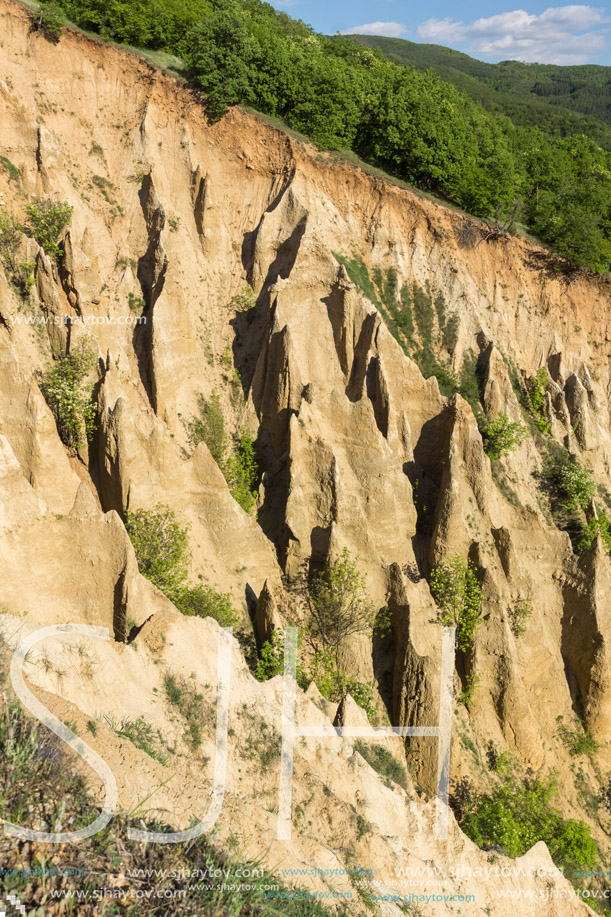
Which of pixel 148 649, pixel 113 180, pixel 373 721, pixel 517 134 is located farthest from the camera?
pixel 517 134

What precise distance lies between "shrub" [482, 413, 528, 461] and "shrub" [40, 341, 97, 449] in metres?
18.7

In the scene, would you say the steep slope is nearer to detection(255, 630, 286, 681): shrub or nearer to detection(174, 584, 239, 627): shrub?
detection(174, 584, 239, 627): shrub

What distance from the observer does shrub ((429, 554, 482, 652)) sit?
23312 mm

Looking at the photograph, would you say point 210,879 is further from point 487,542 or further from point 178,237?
point 178,237

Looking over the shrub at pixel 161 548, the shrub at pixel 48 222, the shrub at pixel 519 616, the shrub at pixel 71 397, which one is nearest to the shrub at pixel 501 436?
the shrub at pixel 519 616

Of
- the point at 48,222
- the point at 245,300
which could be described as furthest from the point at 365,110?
the point at 48,222

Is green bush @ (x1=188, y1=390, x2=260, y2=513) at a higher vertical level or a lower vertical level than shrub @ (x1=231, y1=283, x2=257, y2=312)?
lower

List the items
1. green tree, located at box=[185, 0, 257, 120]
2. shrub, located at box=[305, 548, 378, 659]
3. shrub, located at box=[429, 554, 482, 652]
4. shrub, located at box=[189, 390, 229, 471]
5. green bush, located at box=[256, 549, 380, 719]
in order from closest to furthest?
1. green bush, located at box=[256, 549, 380, 719]
2. shrub, located at box=[305, 548, 378, 659]
3. shrub, located at box=[429, 554, 482, 652]
4. shrub, located at box=[189, 390, 229, 471]
5. green tree, located at box=[185, 0, 257, 120]

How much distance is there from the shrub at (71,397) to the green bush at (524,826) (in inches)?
812

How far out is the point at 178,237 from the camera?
98.7ft

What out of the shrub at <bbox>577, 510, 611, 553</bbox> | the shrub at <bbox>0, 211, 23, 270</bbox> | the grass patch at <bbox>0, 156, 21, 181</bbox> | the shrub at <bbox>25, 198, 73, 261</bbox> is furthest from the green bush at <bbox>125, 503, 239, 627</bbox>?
the grass patch at <bbox>0, 156, 21, 181</bbox>

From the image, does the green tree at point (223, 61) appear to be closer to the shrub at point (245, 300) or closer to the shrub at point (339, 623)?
the shrub at point (245, 300)

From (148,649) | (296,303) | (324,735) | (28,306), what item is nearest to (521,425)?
(296,303)

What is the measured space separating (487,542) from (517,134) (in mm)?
43100
